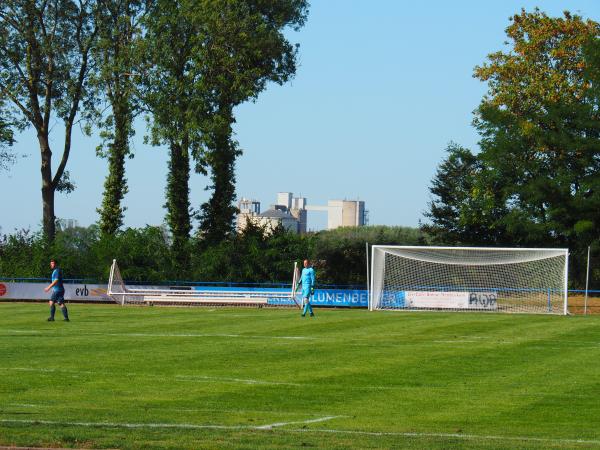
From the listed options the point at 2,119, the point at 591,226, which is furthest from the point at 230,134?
the point at 591,226

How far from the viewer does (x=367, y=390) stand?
609 inches

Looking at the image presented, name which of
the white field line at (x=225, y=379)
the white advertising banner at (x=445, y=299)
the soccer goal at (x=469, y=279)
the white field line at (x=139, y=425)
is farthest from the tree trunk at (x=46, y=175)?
the white field line at (x=139, y=425)

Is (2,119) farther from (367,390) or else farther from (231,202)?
(367,390)

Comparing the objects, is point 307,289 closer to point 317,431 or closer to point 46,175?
point 317,431

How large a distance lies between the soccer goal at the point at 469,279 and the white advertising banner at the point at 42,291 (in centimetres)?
1502

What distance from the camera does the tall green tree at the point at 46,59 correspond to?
5788 centimetres

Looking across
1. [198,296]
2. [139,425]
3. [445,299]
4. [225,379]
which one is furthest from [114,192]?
[139,425]

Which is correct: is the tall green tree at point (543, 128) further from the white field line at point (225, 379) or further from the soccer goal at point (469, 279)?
the white field line at point (225, 379)

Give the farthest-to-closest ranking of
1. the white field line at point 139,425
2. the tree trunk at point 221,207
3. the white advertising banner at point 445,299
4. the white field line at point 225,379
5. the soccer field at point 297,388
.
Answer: the tree trunk at point 221,207
the white advertising banner at point 445,299
the white field line at point 225,379
the white field line at point 139,425
the soccer field at point 297,388

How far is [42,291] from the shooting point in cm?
5291

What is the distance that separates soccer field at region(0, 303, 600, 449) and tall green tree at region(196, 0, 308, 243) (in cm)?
2847

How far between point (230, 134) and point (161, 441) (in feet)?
151

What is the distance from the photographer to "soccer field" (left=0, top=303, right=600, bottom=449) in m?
11.1

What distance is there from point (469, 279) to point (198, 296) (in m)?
13.0
